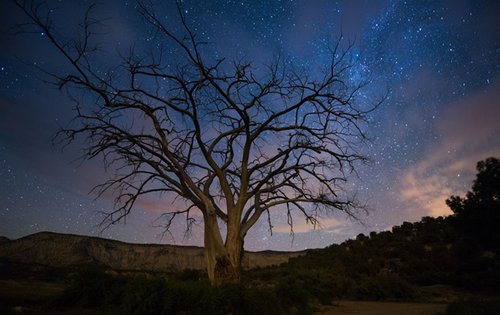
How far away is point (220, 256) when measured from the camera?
9945mm

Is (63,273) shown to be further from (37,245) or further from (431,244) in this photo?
(431,244)

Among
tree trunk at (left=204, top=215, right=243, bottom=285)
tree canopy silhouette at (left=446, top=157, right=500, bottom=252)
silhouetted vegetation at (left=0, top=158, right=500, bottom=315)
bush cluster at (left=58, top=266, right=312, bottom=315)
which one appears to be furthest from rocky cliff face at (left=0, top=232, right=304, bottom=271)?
bush cluster at (left=58, top=266, right=312, bottom=315)

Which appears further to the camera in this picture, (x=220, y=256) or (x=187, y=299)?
(x=220, y=256)

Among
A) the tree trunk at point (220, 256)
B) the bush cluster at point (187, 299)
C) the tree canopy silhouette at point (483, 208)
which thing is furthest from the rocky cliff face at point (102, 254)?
the bush cluster at point (187, 299)

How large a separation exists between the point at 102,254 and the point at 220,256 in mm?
48321

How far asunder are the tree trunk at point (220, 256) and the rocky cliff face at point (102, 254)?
977 inches

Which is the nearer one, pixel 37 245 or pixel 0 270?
pixel 0 270

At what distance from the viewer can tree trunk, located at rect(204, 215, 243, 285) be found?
9.85m

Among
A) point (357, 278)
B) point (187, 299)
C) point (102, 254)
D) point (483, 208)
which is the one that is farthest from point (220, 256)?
point (102, 254)

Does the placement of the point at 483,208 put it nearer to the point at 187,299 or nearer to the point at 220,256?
the point at 220,256

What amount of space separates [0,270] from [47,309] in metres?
28.4

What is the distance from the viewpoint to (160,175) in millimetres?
11555

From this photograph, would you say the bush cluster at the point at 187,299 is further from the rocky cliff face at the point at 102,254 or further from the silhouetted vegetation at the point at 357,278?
the rocky cliff face at the point at 102,254

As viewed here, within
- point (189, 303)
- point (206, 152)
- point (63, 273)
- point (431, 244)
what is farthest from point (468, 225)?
point (63, 273)
